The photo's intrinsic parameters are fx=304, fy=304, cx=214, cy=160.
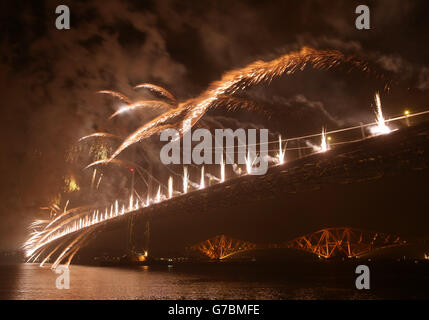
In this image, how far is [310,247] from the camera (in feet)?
287

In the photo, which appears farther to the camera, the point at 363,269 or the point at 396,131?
the point at 363,269

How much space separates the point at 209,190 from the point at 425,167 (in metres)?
15.0

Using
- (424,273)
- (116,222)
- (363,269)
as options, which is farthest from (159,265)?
(424,273)
